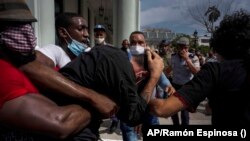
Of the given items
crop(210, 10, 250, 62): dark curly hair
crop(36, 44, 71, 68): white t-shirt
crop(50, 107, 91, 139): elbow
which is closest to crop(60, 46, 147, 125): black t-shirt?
crop(50, 107, 91, 139): elbow

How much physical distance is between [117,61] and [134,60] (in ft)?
1.60

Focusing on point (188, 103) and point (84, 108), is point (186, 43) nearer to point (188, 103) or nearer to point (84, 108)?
point (188, 103)

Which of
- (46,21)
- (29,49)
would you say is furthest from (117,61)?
(46,21)

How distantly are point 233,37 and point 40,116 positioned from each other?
3.98ft

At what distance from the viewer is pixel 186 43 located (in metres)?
5.52

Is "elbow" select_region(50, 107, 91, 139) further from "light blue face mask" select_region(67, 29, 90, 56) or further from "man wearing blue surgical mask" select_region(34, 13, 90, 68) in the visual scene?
"man wearing blue surgical mask" select_region(34, 13, 90, 68)

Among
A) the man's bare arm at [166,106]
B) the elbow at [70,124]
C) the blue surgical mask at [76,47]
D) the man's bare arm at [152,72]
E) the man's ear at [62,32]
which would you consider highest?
the man's ear at [62,32]

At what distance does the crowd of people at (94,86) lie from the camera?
140 cm

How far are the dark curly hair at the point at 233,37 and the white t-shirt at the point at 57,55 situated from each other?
1.10 m

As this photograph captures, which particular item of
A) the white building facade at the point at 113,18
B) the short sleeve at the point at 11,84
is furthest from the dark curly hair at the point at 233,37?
the white building facade at the point at 113,18

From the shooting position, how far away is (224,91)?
6.39ft

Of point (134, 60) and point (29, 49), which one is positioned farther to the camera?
point (134, 60)

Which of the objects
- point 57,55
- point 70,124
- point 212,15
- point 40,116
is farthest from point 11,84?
point 212,15

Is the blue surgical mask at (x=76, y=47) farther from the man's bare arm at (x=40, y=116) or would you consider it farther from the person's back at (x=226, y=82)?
the man's bare arm at (x=40, y=116)
